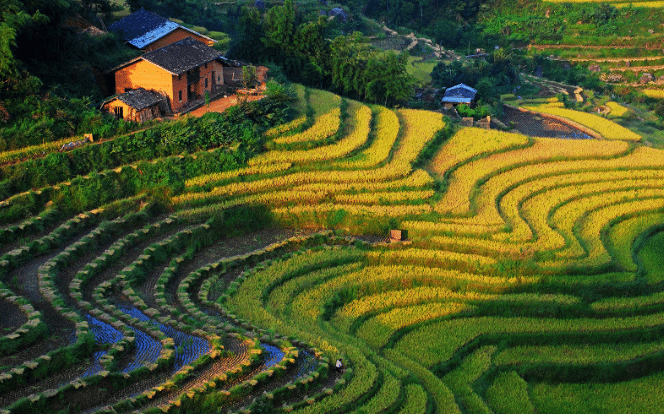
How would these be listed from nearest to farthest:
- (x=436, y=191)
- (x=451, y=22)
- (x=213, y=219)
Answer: (x=213, y=219)
(x=436, y=191)
(x=451, y=22)

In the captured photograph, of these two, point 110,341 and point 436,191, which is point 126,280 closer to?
point 110,341

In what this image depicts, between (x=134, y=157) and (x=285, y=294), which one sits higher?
(x=134, y=157)

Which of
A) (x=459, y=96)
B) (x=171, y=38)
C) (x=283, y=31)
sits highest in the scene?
(x=283, y=31)

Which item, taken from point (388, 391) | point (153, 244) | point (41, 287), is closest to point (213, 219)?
point (153, 244)

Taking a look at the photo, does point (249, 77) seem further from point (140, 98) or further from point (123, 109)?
point (123, 109)

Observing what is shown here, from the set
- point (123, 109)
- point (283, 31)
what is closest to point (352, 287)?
point (123, 109)

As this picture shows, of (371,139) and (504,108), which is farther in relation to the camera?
(504,108)

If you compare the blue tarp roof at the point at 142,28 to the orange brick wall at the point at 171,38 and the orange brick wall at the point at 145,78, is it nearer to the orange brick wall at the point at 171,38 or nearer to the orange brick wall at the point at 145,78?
the orange brick wall at the point at 171,38

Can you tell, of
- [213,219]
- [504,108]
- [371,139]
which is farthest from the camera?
[504,108]
